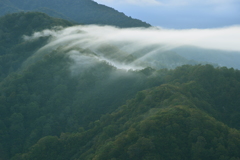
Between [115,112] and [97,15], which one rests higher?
[97,15]

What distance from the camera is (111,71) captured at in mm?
74562

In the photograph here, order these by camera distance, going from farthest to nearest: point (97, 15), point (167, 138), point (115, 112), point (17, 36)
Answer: point (97, 15)
point (17, 36)
point (115, 112)
point (167, 138)

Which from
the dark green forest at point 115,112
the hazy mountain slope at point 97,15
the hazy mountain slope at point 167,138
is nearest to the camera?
the hazy mountain slope at point 167,138

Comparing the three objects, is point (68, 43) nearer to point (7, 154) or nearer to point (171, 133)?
point (7, 154)

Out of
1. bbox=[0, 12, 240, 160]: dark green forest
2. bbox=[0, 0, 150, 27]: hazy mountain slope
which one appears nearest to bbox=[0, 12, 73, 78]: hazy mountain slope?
bbox=[0, 12, 240, 160]: dark green forest

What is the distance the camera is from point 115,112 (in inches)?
2158

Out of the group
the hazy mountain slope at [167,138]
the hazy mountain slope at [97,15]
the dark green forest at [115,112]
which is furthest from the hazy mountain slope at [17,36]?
the hazy mountain slope at [97,15]

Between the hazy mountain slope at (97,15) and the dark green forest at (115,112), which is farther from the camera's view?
the hazy mountain slope at (97,15)

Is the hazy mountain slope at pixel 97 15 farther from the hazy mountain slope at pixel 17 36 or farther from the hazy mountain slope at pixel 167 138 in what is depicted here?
the hazy mountain slope at pixel 167 138

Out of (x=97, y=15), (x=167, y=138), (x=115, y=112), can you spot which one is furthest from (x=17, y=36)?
(x=97, y=15)

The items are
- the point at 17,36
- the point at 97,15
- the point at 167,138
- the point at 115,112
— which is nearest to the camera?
the point at 167,138

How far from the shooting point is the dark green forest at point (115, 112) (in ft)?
110

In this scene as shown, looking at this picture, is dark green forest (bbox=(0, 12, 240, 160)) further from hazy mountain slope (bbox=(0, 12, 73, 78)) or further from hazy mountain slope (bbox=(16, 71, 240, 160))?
hazy mountain slope (bbox=(0, 12, 73, 78))

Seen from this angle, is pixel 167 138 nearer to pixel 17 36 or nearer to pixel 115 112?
pixel 115 112
